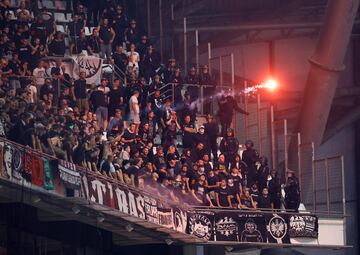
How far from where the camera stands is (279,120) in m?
46.1

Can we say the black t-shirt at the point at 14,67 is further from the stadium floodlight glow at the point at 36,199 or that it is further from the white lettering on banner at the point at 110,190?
the white lettering on banner at the point at 110,190

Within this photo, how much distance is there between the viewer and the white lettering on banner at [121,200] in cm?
2959

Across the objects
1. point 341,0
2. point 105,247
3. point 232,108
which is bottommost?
point 105,247

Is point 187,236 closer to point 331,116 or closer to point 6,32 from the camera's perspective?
point 6,32

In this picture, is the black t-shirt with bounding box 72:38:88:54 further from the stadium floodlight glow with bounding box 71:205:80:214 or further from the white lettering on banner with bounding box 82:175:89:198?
the white lettering on banner with bounding box 82:175:89:198

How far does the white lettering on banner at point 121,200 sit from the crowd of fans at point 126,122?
589 mm

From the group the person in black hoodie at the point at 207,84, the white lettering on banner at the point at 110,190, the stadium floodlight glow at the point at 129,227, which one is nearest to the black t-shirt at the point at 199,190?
the stadium floodlight glow at the point at 129,227

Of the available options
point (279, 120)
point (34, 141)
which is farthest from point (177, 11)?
point (34, 141)

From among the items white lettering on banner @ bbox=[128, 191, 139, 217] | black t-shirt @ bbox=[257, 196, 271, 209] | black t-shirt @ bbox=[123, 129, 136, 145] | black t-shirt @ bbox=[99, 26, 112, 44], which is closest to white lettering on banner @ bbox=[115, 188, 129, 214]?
white lettering on banner @ bbox=[128, 191, 139, 217]

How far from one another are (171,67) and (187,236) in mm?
7289

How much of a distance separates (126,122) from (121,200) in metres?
4.59

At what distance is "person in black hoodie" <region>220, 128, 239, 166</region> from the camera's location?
34.8 metres

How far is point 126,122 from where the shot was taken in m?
33.9

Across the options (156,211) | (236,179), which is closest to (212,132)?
(236,179)
